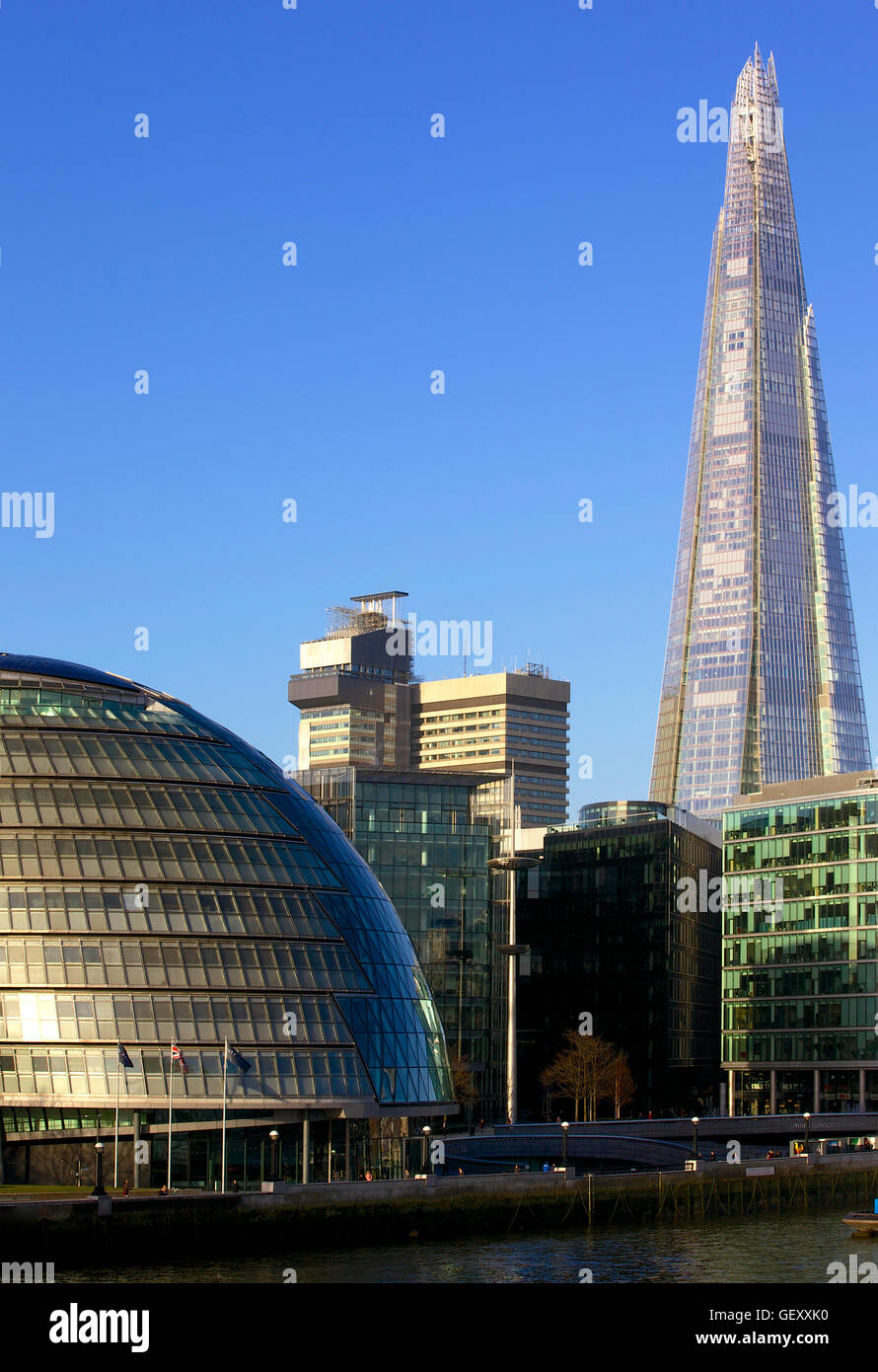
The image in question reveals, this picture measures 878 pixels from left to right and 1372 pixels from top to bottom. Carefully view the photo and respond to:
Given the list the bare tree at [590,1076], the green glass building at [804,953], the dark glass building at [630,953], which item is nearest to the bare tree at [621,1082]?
the bare tree at [590,1076]

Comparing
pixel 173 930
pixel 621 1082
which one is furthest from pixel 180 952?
pixel 621 1082

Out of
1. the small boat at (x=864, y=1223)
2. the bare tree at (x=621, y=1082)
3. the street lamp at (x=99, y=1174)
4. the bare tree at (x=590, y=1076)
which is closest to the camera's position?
the street lamp at (x=99, y=1174)

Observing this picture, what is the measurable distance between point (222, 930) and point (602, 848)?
4106 inches

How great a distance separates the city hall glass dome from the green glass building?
73428 millimetres

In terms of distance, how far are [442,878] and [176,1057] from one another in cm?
6518

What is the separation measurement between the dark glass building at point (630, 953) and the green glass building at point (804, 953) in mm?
8640

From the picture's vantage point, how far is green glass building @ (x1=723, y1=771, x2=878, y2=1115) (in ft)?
531

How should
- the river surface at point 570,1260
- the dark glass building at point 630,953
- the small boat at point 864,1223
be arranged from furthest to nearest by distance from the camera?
the dark glass building at point 630,953 → the small boat at point 864,1223 → the river surface at point 570,1260

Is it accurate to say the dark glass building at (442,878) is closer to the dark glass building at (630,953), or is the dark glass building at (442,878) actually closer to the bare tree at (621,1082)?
the bare tree at (621,1082)

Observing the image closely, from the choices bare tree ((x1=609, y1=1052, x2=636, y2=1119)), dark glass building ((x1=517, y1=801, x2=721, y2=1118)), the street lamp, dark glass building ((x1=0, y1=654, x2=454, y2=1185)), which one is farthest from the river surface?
dark glass building ((x1=517, y1=801, x2=721, y2=1118))

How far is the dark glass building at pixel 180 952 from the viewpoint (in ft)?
278

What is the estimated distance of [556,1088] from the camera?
16512 cm

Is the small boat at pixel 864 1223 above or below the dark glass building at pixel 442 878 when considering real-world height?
below
